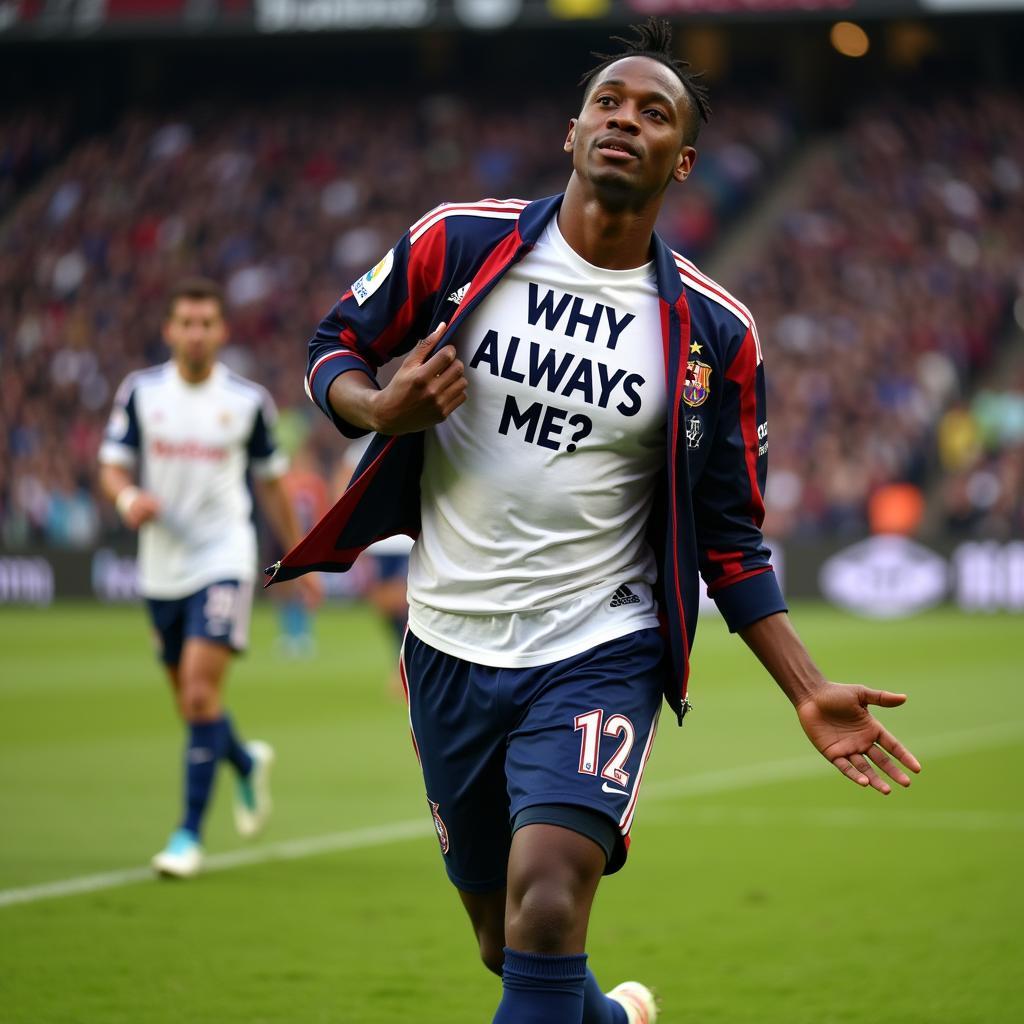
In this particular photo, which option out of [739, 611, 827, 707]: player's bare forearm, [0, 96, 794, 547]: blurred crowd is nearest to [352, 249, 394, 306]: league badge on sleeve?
[739, 611, 827, 707]: player's bare forearm

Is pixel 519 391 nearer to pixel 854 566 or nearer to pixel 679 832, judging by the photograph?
pixel 679 832

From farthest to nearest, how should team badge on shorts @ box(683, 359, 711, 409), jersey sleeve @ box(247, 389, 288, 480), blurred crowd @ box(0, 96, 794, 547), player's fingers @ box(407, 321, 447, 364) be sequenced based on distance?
blurred crowd @ box(0, 96, 794, 547) < jersey sleeve @ box(247, 389, 288, 480) < team badge on shorts @ box(683, 359, 711, 409) < player's fingers @ box(407, 321, 447, 364)

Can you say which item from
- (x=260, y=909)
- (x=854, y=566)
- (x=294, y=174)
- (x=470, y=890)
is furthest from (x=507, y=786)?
(x=294, y=174)

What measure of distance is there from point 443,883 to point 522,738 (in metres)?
4.07

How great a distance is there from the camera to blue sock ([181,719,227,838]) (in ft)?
27.7

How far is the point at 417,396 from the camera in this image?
13.1ft

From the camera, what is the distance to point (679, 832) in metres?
9.69

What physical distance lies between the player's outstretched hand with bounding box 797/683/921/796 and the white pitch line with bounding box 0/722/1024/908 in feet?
14.1

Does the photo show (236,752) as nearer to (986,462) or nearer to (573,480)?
(573,480)

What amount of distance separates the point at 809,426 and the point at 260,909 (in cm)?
2170

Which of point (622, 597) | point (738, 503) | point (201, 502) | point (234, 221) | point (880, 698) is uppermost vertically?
point (234, 221)

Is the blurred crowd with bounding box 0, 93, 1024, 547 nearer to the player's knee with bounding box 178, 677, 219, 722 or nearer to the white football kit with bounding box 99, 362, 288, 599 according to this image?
the white football kit with bounding box 99, 362, 288, 599

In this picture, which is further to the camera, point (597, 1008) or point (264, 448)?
point (264, 448)

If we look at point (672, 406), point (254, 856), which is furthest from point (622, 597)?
point (254, 856)
